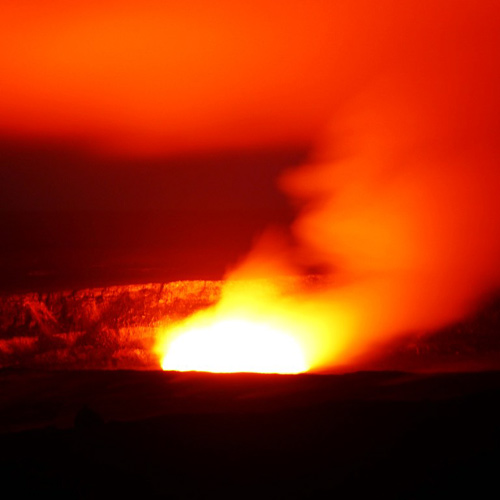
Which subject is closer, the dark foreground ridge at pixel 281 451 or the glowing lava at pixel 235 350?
the dark foreground ridge at pixel 281 451

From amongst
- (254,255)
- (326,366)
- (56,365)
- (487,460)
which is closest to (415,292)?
(326,366)

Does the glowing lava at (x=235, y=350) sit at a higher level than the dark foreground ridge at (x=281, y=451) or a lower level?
higher

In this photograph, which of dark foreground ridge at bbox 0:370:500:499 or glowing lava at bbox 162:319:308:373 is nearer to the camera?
dark foreground ridge at bbox 0:370:500:499

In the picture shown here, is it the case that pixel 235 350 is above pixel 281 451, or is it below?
above

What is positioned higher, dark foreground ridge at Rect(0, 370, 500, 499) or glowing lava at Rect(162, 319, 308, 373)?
glowing lava at Rect(162, 319, 308, 373)

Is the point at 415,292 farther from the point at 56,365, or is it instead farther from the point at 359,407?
the point at 359,407
